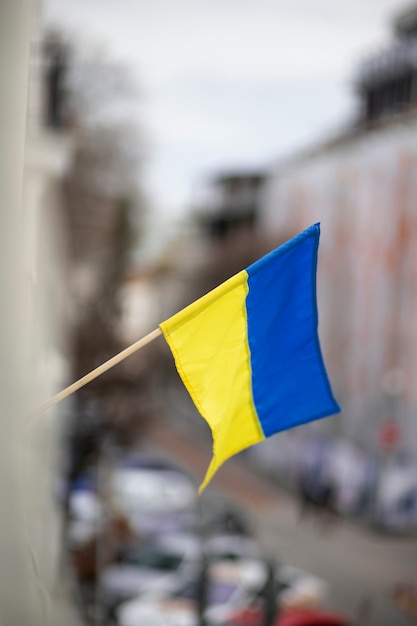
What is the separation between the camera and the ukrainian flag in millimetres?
4109

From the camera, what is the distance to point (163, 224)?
43.3m

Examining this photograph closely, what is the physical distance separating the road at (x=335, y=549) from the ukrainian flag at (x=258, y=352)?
1162 centimetres

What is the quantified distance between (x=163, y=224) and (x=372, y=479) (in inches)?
875

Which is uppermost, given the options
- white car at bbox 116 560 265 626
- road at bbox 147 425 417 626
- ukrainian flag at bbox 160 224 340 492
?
ukrainian flag at bbox 160 224 340 492

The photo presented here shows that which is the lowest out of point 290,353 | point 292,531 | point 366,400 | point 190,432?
point 190,432

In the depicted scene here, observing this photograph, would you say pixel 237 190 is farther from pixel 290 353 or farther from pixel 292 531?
pixel 290 353

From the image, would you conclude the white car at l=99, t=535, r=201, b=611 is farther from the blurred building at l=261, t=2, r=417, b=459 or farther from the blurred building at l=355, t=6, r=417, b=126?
the blurred building at l=355, t=6, r=417, b=126

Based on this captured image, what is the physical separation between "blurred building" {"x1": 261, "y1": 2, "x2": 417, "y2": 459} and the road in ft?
8.19

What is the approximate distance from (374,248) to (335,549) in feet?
27.2

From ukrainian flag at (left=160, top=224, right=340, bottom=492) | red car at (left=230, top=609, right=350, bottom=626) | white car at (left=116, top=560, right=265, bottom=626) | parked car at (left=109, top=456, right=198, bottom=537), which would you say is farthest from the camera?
parked car at (left=109, top=456, right=198, bottom=537)

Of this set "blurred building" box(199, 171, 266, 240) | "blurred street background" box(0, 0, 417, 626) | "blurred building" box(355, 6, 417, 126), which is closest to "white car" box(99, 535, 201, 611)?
"blurred street background" box(0, 0, 417, 626)

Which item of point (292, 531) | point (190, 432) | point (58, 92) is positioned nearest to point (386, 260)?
point (292, 531)

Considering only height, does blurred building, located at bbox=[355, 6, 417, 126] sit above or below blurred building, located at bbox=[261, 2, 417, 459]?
above

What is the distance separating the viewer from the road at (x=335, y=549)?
56.0 ft
